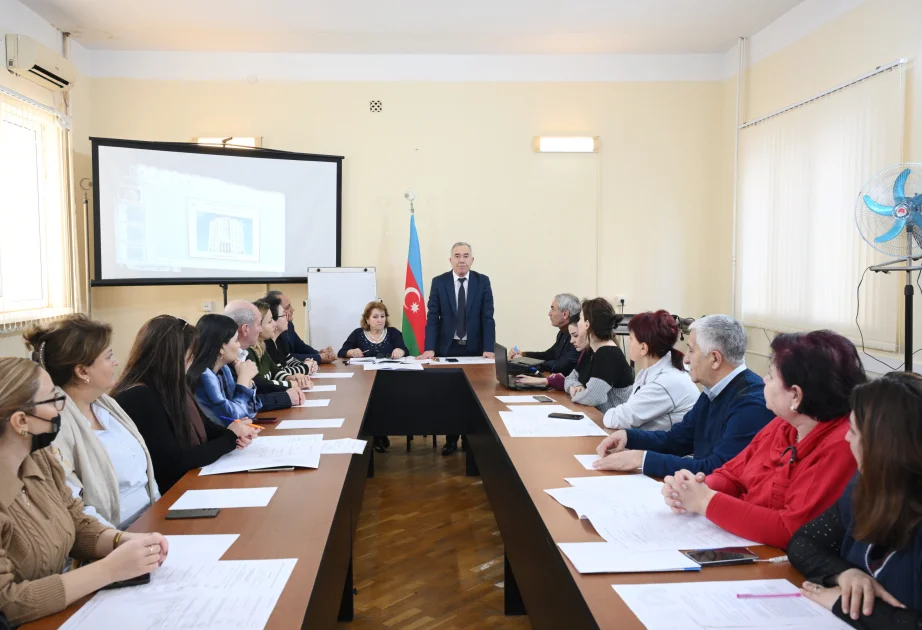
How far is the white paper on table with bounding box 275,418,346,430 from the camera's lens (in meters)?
2.92

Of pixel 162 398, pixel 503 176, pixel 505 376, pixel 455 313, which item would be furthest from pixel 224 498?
pixel 503 176

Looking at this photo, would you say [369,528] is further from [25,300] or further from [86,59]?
[86,59]

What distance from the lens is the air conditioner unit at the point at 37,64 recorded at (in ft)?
16.0

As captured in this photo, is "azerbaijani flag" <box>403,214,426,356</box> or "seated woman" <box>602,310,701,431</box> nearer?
"seated woman" <box>602,310,701,431</box>

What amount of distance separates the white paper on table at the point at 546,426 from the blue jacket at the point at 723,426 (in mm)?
431

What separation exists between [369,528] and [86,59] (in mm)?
5004

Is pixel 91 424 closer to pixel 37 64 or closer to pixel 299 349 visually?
pixel 299 349

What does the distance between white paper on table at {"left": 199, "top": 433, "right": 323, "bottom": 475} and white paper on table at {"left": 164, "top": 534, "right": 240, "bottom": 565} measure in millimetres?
569

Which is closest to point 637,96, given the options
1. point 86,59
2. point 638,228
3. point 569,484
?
point 638,228

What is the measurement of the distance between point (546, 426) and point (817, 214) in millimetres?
3376

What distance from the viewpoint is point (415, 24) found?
559 cm

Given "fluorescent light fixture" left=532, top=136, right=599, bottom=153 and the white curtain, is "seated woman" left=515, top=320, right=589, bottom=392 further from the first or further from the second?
"fluorescent light fixture" left=532, top=136, right=599, bottom=153

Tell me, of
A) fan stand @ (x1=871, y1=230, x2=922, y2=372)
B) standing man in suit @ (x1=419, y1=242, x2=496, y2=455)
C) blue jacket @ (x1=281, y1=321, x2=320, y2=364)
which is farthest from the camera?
standing man in suit @ (x1=419, y1=242, x2=496, y2=455)

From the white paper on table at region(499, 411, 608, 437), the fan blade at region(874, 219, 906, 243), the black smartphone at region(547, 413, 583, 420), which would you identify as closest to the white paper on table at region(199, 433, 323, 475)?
the white paper on table at region(499, 411, 608, 437)
